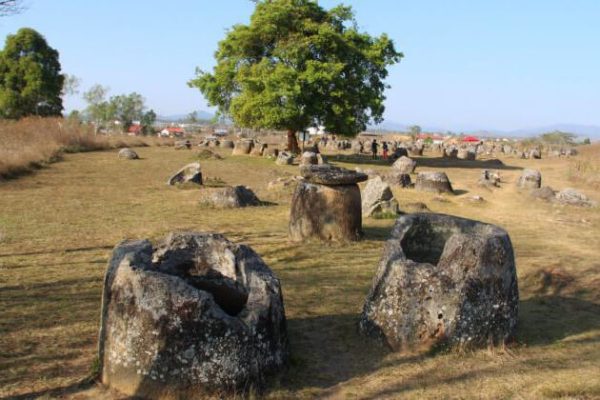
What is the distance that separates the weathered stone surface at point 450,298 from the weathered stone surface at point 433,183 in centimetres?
1399

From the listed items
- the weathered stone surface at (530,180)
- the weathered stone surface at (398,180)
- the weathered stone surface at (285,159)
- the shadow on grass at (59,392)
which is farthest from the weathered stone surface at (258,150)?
the shadow on grass at (59,392)

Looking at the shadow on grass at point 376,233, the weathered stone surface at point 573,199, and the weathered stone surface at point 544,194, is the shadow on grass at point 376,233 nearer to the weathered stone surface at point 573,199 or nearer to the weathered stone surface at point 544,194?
the weathered stone surface at point 573,199

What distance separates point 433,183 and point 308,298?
532 inches

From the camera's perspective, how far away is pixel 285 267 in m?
8.52

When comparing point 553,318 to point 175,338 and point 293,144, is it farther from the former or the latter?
point 293,144

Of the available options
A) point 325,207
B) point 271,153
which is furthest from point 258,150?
point 325,207

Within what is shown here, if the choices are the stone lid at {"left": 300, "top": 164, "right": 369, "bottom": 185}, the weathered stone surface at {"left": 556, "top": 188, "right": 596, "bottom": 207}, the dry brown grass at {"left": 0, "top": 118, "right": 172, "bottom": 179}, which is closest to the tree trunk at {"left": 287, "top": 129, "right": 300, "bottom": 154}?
the dry brown grass at {"left": 0, "top": 118, "right": 172, "bottom": 179}

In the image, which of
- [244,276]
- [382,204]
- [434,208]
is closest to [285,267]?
[244,276]

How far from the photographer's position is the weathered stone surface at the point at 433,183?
19.6 meters

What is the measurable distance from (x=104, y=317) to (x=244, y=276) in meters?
1.26

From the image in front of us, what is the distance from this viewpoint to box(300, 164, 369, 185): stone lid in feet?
33.6

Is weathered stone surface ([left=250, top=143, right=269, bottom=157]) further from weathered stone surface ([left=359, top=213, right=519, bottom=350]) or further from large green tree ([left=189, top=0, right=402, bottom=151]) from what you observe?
weathered stone surface ([left=359, top=213, right=519, bottom=350])

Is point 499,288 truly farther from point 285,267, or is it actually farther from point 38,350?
point 38,350

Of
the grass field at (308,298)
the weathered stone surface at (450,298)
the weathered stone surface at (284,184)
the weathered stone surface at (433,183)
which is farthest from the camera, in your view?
the weathered stone surface at (433,183)
